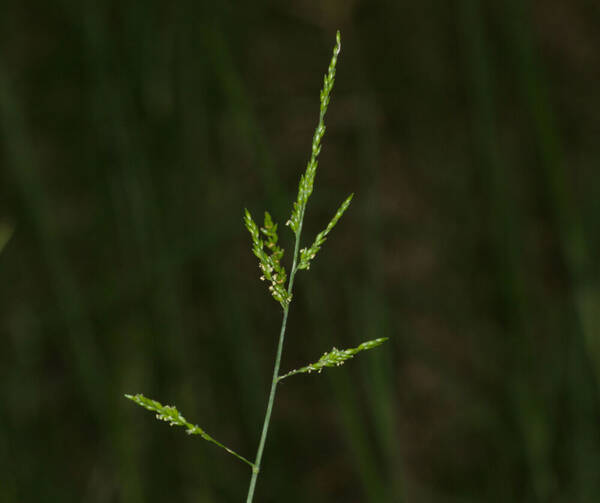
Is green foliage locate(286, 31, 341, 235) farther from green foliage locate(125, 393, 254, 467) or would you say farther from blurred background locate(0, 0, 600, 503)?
blurred background locate(0, 0, 600, 503)

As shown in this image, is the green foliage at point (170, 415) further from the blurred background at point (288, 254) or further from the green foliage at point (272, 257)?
the blurred background at point (288, 254)

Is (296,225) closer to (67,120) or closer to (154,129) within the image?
(154,129)

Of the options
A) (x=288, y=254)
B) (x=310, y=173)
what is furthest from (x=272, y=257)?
(x=288, y=254)

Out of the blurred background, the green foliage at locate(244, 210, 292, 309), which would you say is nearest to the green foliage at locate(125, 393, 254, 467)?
the green foliage at locate(244, 210, 292, 309)

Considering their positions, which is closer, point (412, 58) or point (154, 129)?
point (154, 129)

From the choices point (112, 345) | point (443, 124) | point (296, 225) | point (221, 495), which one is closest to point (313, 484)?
point (221, 495)

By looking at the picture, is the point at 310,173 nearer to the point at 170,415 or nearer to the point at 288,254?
the point at 170,415

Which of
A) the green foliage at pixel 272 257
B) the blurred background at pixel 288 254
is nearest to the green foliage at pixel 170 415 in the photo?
the green foliage at pixel 272 257

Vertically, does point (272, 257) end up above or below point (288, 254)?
below

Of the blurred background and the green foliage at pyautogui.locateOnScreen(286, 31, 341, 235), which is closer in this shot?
the green foliage at pyautogui.locateOnScreen(286, 31, 341, 235)
